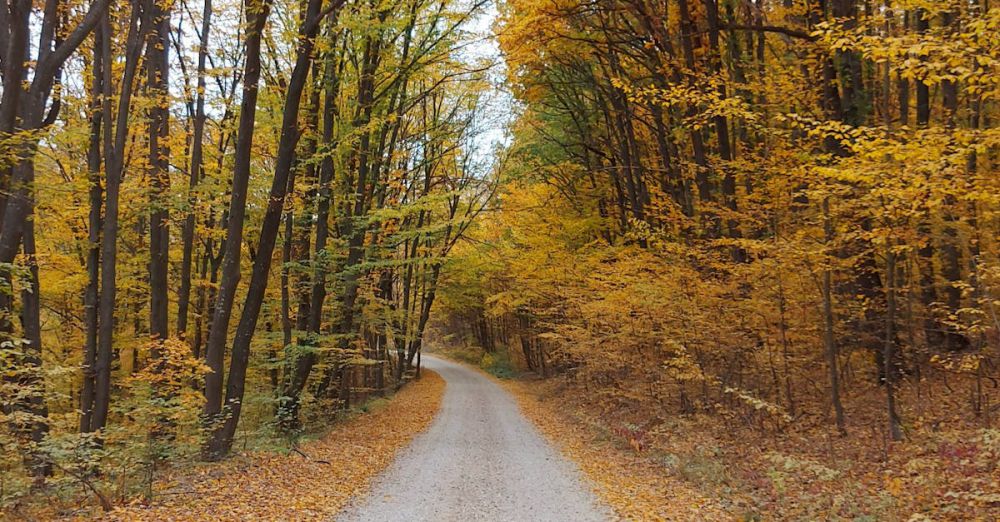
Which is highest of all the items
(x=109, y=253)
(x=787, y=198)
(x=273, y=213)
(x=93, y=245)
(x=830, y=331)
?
(x=273, y=213)

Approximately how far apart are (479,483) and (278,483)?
293 centimetres

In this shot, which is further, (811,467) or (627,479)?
(627,479)

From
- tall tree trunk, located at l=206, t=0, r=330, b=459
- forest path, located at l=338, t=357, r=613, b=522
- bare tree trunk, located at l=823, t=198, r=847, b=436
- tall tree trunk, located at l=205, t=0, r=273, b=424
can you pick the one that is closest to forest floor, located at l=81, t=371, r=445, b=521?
forest path, located at l=338, t=357, r=613, b=522

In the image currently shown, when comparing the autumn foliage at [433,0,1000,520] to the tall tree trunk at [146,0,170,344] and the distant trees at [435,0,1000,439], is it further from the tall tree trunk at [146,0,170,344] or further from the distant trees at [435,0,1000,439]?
the tall tree trunk at [146,0,170,344]

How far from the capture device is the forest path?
7.15 m

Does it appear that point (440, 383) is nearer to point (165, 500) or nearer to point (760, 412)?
point (760, 412)

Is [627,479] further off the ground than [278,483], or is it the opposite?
[278,483]

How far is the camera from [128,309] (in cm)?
1633

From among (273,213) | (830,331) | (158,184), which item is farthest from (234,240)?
(830,331)

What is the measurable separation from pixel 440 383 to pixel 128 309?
16.1m

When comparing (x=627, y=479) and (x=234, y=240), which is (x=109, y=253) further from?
(x=627, y=479)

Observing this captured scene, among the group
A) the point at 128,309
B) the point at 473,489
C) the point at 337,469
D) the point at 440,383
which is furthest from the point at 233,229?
the point at 440,383

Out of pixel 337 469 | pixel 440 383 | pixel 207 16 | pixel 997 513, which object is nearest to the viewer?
pixel 997 513

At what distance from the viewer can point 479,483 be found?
8727 mm
